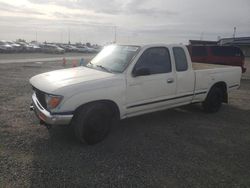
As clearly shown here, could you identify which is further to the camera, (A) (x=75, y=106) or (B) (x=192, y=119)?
(B) (x=192, y=119)

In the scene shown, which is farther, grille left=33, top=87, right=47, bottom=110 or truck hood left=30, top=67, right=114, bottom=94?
grille left=33, top=87, right=47, bottom=110

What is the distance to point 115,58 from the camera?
516 centimetres

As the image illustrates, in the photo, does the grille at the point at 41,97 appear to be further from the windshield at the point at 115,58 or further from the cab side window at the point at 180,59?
the cab side window at the point at 180,59

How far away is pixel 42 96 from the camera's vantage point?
14.3ft

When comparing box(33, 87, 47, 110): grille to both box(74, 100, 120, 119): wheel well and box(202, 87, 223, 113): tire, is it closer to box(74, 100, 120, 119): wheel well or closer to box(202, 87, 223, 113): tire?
box(74, 100, 120, 119): wheel well

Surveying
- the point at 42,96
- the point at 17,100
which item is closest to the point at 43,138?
the point at 42,96

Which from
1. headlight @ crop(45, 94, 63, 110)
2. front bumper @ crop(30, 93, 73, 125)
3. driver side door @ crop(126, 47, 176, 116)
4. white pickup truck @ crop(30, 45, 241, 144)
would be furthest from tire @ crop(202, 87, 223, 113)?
headlight @ crop(45, 94, 63, 110)

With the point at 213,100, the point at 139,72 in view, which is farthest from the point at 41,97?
the point at 213,100

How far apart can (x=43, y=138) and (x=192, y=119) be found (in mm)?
3567

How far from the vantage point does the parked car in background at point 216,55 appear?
46.7 feet

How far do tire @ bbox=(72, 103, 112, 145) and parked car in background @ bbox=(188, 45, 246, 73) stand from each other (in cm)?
1067

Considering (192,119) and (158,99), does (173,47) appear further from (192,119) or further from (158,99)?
(192,119)

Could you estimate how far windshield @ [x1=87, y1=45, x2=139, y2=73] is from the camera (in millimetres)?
4867

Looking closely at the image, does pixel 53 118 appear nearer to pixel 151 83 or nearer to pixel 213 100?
pixel 151 83
